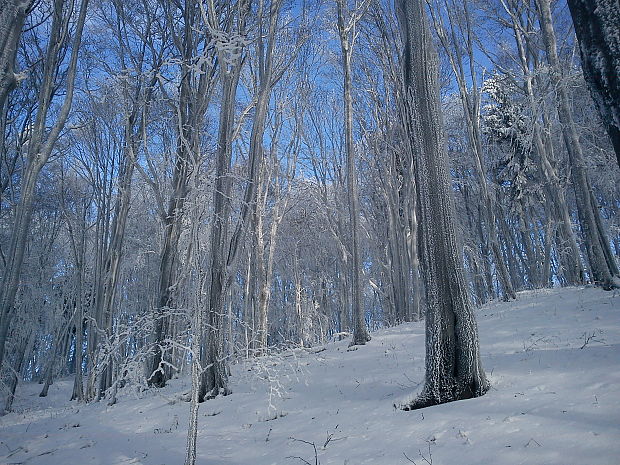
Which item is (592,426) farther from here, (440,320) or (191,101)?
(191,101)

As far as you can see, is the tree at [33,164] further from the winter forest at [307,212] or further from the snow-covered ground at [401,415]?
the snow-covered ground at [401,415]

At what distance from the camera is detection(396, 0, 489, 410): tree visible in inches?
167

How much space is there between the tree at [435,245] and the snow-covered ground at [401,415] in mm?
315

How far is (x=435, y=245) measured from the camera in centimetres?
462

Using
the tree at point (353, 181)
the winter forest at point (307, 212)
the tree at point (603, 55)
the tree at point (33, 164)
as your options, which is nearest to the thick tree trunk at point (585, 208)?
the winter forest at point (307, 212)

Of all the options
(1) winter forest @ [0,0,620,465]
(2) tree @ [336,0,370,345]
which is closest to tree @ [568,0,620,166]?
(1) winter forest @ [0,0,620,465]

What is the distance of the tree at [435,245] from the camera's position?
423cm

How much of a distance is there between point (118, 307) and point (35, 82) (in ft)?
42.8

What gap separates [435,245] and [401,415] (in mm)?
1922

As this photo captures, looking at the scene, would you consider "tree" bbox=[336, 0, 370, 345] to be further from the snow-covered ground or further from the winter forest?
the snow-covered ground

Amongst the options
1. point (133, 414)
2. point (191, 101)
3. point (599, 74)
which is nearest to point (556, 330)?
point (599, 74)

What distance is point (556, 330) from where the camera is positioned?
20.7 feet

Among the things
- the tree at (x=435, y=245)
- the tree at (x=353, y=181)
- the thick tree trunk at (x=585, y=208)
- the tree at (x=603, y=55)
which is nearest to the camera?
the tree at (x=603, y=55)

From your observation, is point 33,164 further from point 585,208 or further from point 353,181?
point 585,208
